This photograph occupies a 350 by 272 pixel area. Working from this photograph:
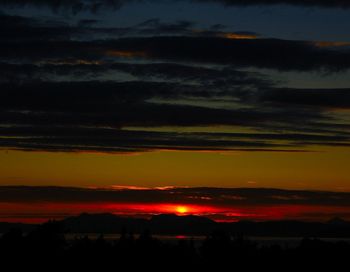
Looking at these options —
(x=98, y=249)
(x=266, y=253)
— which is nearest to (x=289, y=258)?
(x=266, y=253)

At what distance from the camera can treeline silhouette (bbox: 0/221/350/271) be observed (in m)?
89.9

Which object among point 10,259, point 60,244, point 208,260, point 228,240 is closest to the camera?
point 10,259

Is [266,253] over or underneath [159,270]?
over

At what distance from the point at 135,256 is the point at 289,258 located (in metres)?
17.9

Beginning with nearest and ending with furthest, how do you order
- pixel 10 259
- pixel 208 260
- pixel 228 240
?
pixel 10 259, pixel 208 260, pixel 228 240

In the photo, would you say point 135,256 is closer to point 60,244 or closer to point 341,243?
point 60,244

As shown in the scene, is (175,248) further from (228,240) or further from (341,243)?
(341,243)

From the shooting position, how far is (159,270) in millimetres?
93438

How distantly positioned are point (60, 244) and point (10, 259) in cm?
705

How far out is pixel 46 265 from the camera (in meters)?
87.4

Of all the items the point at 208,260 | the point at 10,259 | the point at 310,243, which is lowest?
the point at 10,259

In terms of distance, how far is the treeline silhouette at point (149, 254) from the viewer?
89.9 m

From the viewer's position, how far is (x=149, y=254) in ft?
320

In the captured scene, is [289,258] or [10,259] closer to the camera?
[10,259]
